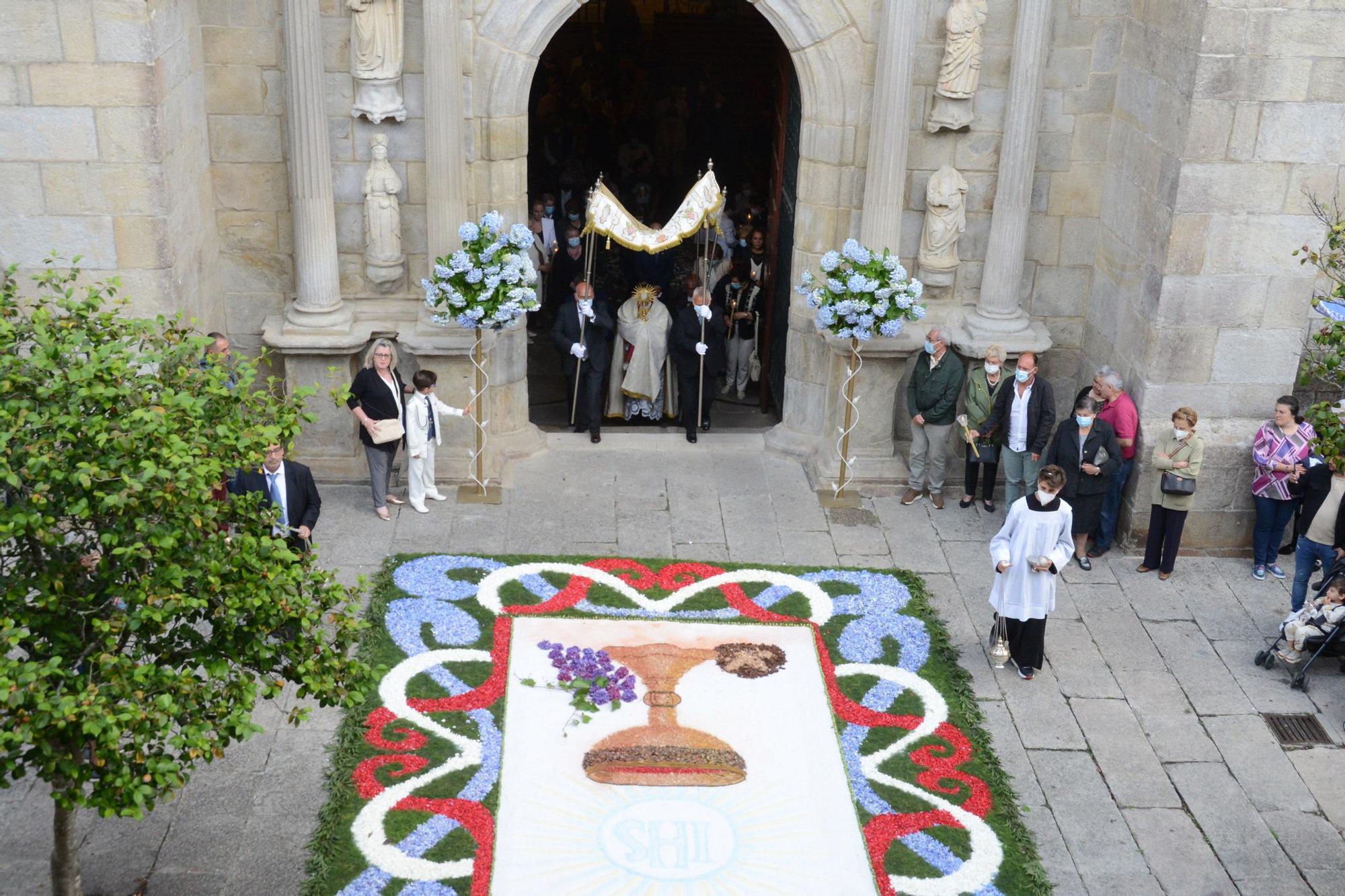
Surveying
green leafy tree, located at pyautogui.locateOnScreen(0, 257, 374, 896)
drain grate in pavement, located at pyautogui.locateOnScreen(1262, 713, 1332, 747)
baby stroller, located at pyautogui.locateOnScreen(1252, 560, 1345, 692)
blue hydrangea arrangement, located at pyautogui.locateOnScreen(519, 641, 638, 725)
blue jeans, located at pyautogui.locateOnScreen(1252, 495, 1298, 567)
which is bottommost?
drain grate in pavement, located at pyautogui.locateOnScreen(1262, 713, 1332, 747)

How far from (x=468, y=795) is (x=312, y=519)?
271 centimetres

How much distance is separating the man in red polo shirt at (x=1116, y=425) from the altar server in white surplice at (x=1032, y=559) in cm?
212

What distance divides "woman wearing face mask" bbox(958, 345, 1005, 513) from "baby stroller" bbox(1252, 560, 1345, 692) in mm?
3015

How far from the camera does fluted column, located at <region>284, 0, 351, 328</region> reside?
1286 cm

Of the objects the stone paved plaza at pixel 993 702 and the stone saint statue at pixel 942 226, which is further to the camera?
the stone saint statue at pixel 942 226

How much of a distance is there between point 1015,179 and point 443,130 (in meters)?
5.28

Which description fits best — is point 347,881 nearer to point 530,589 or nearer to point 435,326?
point 530,589

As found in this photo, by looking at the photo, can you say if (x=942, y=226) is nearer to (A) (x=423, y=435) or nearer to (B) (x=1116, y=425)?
(B) (x=1116, y=425)

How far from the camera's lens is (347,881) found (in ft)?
29.9

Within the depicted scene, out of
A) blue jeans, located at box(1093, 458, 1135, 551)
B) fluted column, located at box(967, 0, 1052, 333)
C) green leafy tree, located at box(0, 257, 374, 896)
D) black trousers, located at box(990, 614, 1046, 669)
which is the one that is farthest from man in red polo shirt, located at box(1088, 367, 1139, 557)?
green leafy tree, located at box(0, 257, 374, 896)

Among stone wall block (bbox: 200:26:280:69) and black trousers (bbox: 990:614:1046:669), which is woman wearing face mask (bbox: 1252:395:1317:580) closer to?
black trousers (bbox: 990:614:1046:669)

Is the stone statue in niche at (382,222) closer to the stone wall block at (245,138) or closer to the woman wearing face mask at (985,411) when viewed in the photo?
the stone wall block at (245,138)

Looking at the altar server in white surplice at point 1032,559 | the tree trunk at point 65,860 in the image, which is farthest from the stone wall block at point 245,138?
the altar server in white surplice at point 1032,559

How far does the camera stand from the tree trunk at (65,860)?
794cm
